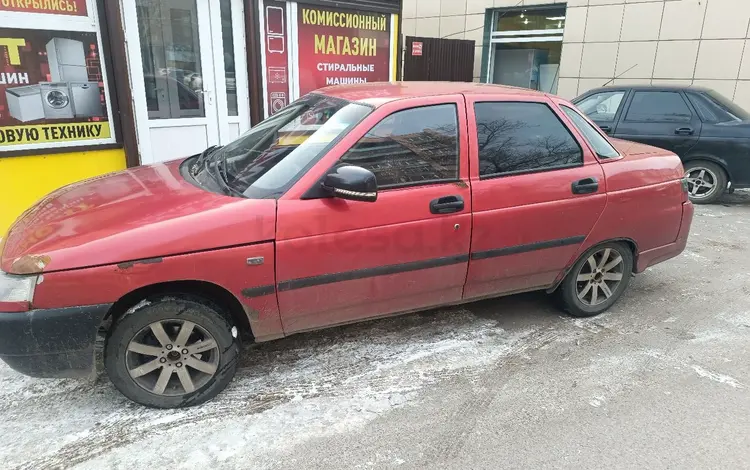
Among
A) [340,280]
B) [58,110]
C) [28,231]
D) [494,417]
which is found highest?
[58,110]

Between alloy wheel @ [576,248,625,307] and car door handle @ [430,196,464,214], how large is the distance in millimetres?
1329

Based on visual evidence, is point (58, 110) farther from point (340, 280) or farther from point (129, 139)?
point (340, 280)

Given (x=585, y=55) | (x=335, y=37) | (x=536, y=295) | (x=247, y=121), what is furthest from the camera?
(x=585, y=55)

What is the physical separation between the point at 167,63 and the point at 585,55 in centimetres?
966

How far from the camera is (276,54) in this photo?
23.2 feet

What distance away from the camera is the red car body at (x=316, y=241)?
2.50m

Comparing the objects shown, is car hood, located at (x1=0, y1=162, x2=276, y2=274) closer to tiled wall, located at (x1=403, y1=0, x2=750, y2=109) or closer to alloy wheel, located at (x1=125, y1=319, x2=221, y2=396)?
alloy wheel, located at (x1=125, y1=319, x2=221, y2=396)

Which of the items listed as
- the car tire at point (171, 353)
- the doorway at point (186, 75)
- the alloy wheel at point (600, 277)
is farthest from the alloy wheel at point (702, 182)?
the car tire at point (171, 353)

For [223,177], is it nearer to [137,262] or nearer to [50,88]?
[137,262]

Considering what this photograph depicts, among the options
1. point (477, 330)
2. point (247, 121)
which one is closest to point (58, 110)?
point (247, 121)

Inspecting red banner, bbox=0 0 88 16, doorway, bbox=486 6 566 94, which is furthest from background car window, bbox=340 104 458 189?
doorway, bbox=486 6 566 94

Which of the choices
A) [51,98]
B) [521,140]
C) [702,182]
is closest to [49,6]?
[51,98]

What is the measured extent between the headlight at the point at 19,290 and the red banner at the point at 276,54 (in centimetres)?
481

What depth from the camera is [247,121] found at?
707cm
